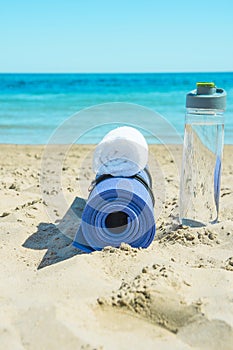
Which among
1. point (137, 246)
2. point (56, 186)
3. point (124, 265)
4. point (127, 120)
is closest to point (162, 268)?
point (124, 265)

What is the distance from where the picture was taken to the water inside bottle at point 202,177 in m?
3.68

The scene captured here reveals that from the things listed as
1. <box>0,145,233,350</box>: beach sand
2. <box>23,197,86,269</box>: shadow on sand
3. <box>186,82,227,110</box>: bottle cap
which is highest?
<box>186,82,227,110</box>: bottle cap

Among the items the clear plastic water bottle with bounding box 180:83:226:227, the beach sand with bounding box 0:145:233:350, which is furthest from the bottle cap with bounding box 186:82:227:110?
the beach sand with bounding box 0:145:233:350

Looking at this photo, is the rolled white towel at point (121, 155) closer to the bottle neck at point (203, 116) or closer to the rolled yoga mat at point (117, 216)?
the rolled yoga mat at point (117, 216)

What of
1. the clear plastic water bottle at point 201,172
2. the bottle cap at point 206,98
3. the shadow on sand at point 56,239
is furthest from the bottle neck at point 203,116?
the shadow on sand at point 56,239

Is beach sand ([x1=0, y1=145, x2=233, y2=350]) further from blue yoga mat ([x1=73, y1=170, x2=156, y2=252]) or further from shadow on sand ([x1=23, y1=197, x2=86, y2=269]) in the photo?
blue yoga mat ([x1=73, y1=170, x2=156, y2=252])

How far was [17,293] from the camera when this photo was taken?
2.54 meters

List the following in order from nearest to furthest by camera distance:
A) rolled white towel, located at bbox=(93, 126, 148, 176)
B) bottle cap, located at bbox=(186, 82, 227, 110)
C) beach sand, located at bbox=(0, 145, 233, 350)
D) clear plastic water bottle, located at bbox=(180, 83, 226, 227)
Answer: beach sand, located at bbox=(0, 145, 233, 350) < bottle cap, located at bbox=(186, 82, 227, 110) < rolled white towel, located at bbox=(93, 126, 148, 176) < clear plastic water bottle, located at bbox=(180, 83, 226, 227)

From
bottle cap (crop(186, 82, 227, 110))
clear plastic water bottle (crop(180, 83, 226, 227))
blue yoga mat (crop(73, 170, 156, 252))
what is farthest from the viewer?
clear plastic water bottle (crop(180, 83, 226, 227))

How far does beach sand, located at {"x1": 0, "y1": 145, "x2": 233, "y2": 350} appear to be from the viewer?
2111 mm

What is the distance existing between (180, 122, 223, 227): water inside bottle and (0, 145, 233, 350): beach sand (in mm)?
142

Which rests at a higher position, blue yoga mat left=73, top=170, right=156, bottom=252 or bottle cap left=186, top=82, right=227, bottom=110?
bottle cap left=186, top=82, right=227, bottom=110

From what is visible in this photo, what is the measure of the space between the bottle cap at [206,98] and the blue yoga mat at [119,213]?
0.68 meters

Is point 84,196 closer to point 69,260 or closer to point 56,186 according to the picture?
point 56,186
